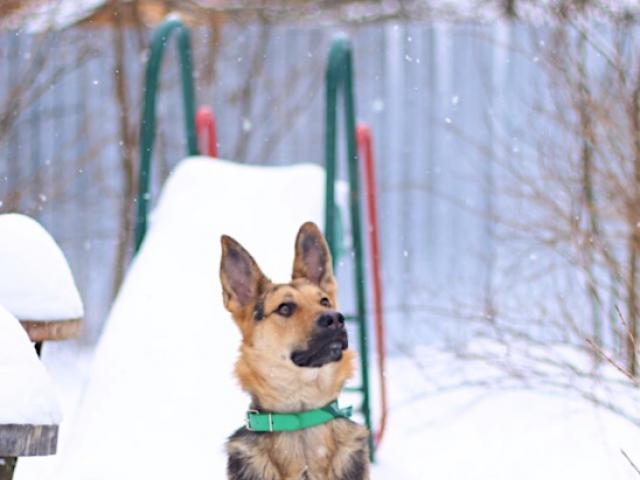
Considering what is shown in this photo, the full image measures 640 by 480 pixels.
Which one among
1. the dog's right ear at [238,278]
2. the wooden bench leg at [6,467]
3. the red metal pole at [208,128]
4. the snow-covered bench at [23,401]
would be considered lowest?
the wooden bench leg at [6,467]

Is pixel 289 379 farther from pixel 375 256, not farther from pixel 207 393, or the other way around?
pixel 375 256

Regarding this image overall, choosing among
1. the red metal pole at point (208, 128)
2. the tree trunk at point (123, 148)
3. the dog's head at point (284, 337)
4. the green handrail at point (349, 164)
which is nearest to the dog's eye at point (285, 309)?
the dog's head at point (284, 337)

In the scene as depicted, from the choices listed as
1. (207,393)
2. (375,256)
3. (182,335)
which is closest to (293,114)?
(375,256)

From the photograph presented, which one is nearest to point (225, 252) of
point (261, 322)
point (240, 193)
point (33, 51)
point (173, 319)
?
point (261, 322)

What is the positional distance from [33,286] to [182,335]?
1.09 meters

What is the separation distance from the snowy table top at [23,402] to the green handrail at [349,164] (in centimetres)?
251

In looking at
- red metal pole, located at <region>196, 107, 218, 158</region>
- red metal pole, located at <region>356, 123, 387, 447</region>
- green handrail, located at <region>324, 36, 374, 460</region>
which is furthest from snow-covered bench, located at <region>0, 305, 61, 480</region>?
red metal pole, located at <region>196, 107, 218, 158</region>

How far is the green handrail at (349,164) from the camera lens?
5.53 meters

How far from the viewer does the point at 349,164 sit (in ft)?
19.4

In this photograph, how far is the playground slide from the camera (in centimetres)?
446

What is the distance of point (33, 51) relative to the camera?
8430mm

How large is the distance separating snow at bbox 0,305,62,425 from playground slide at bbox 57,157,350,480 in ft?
3.96

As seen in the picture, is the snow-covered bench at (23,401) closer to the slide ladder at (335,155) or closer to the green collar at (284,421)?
the green collar at (284,421)

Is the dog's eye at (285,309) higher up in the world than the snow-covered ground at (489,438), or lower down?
higher up
